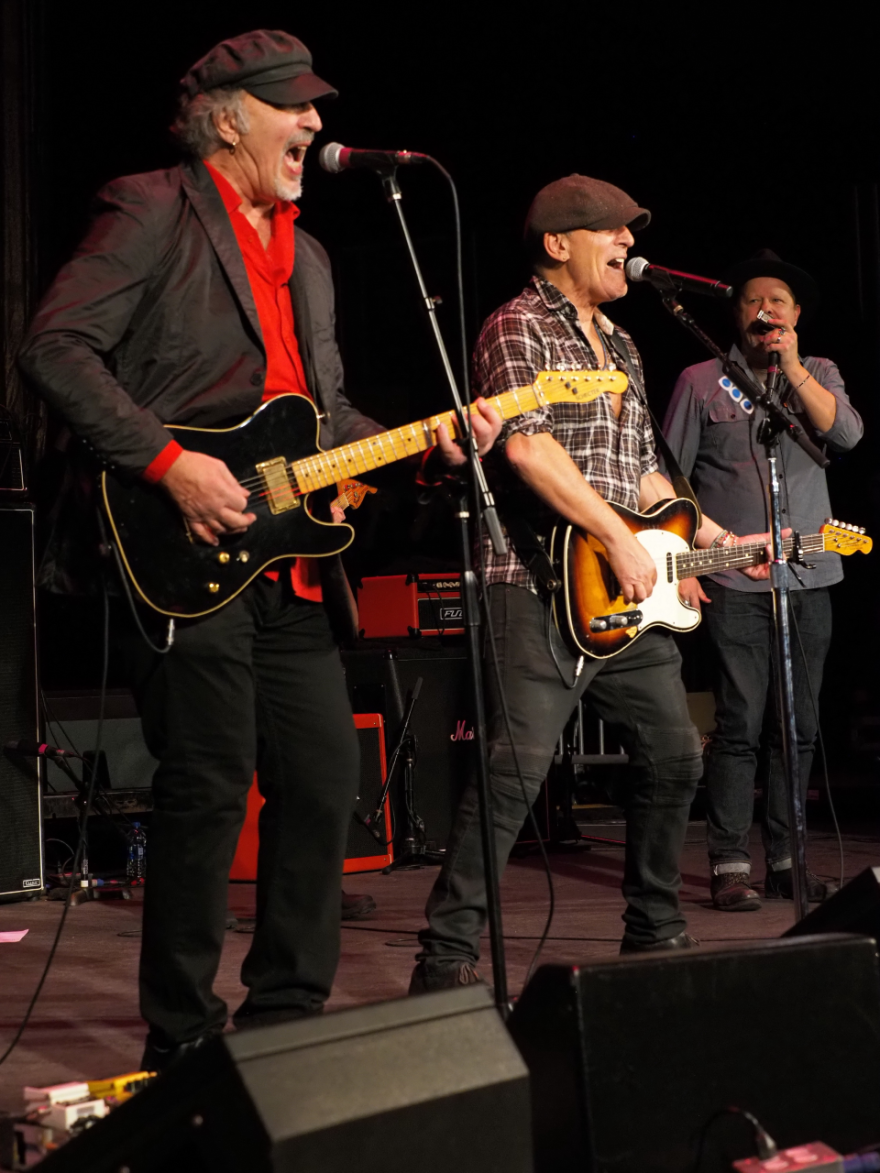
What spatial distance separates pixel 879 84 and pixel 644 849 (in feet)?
18.1

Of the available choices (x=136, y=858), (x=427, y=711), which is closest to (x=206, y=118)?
(x=136, y=858)

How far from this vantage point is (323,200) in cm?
906

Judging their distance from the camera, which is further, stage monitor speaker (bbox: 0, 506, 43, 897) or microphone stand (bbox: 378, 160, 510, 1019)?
stage monitor speaker (bbox: 0, 506, 43, 897)

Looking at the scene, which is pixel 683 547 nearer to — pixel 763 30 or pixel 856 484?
pixel 763 30

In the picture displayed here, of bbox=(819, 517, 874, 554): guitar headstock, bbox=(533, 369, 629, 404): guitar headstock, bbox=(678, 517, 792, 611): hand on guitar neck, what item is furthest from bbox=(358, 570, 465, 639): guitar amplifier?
bbox=(533, 369, 629, 404): guitar headstock

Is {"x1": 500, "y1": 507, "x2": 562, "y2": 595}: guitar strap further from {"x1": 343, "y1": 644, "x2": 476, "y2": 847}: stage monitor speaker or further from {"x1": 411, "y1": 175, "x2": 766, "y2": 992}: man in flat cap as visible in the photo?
{"x1": 343, "y1": 644, "x2": 476, "y2": 847}: stage monitor speaker

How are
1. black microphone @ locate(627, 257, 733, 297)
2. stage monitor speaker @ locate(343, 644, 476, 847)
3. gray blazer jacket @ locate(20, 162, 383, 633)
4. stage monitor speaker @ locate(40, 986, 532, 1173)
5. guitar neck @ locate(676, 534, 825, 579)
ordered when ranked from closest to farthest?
1. stage monitor speaker @ locate(40, 986, 532, 1173)
2. gray blazer jacket @ locate(20, 162, 383, 633)
3. black microphone @ locate(627, 257, 733, 297)
4. guitar neck @ locate(676, 534, 825, 579)
5. stage monitor speaker @ locate(343, 644, 476, 847)

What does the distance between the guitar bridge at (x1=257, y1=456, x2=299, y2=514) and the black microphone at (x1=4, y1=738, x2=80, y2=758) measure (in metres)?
3.25

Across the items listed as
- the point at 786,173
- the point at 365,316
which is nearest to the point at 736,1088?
the point at 786,173

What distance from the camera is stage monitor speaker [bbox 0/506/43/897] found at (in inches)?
233

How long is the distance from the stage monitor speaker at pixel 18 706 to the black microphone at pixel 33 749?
3 cm

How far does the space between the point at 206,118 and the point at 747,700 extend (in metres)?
3.07

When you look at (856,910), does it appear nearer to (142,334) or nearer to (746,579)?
(142,334)

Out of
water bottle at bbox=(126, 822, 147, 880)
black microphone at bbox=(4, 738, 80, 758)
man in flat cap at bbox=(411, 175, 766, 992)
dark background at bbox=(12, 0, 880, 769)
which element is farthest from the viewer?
Answer: dark background at bbox=(12, 0, 880, 769)
